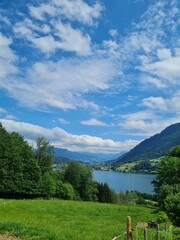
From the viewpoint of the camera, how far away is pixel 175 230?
2761 centimetres

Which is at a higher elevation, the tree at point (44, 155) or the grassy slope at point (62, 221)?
the tree at point (44, 155)

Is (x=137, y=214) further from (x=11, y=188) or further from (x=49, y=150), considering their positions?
(x=49, y=150)

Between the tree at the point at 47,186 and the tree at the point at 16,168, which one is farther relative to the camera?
the tree at the point at 47,186

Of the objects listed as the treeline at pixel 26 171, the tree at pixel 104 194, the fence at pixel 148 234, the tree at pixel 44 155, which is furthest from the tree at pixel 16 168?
the tree at pixel 104 194

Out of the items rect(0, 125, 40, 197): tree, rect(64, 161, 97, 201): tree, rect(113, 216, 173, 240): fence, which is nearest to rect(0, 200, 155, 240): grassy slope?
rect(113, 216, 173, 240): fence

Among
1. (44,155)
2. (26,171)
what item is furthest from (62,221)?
(44,155)

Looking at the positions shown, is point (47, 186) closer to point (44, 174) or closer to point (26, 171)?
point (44, 174)

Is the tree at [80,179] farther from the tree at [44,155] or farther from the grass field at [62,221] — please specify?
the grass field at [62,221]

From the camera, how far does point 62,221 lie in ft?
123

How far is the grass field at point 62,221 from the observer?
74.2 feet

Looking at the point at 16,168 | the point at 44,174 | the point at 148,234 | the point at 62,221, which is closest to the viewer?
the point at 148,234

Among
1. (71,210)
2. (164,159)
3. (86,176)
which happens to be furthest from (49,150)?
(71,210)

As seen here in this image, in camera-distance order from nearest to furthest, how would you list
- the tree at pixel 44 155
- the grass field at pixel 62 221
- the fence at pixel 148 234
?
the fence at pixel 148 234
the grass field at pixel 62 221
the tree at pixel 44 155

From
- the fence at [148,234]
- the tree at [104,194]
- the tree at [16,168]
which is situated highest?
the tree at [16,168]
